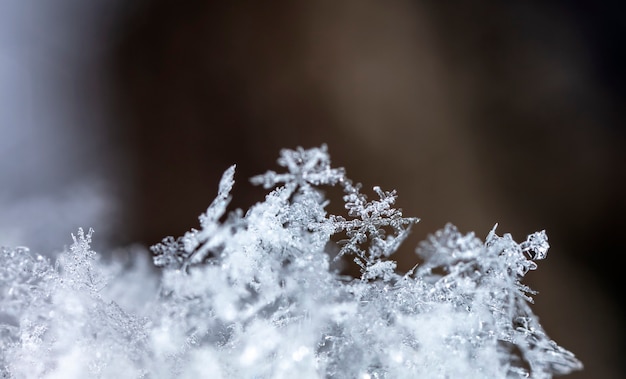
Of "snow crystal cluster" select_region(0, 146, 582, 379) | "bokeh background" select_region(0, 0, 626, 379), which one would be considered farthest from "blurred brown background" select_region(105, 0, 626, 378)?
"snow crystal cluster" select_region(0, 146, 582, 379)

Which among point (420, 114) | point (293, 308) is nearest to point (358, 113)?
point (420, 114)

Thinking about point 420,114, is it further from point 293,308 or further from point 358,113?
point 293,308

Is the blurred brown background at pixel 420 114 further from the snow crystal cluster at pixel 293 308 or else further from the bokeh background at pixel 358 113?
the snow crystal cluster at pixel 293 308

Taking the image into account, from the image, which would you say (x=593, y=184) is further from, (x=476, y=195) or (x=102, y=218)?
(x=102, y=218)

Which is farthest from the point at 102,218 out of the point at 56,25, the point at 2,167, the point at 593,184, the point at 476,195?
the point at 593,184

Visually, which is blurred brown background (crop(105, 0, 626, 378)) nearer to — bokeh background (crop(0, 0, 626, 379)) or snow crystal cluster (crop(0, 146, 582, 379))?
bokeh background (crop(0, 0, 626, 379))
